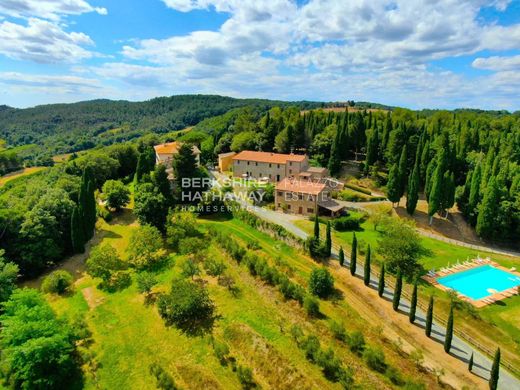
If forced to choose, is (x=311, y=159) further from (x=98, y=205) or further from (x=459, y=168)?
(x=98, y=205)

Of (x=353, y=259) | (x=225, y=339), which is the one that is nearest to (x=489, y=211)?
(x=353, y=259)

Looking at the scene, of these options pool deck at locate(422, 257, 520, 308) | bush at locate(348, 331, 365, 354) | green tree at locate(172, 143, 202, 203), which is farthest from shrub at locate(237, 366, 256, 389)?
green tree at locate(172, 143, 202, 203)

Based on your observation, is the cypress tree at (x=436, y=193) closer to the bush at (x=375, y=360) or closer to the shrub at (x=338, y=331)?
the shrub at (x=338, y=331)

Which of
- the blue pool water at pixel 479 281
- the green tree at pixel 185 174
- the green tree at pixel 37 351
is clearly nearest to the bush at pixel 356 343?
the blue pool water at pixel 479 281

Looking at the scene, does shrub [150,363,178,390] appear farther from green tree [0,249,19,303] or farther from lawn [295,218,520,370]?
lawn [295,218,520,370]

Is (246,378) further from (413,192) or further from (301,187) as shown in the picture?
(413,192)

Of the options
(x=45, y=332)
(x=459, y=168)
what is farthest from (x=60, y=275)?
(x=459, y=168)
